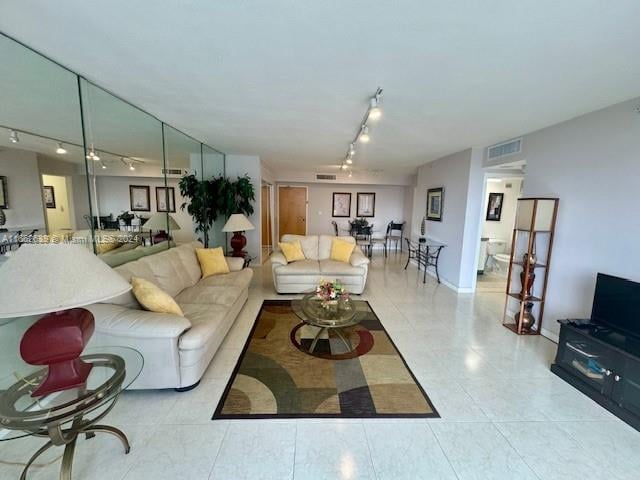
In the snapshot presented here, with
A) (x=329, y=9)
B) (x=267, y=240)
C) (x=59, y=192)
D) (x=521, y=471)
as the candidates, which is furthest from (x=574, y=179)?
(x=267, y=240)

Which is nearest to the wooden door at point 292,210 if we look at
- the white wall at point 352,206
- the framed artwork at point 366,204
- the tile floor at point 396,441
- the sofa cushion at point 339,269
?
the white wall at point 352,206

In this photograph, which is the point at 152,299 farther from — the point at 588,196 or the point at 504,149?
the point at 504,149

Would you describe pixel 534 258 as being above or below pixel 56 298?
below

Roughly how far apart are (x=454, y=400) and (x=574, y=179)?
2618 millimetres

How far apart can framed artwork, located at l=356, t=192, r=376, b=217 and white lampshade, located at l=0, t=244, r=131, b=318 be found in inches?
306

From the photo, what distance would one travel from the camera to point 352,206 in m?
8.61

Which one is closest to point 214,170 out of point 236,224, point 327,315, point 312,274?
point 236,224

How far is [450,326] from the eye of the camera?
10.8 feet

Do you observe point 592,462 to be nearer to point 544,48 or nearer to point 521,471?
point 521,471

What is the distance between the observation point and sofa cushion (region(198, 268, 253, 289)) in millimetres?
3307

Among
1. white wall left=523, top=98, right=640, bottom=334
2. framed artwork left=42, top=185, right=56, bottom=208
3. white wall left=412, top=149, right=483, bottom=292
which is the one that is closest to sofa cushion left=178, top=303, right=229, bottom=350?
framed artwork left=42, top=185, right=56, bottom=208

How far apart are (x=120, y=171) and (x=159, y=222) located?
0.82m

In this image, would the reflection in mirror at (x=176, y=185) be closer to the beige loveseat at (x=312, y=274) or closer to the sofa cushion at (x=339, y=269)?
the beige loveseat at (x=312, y=274)

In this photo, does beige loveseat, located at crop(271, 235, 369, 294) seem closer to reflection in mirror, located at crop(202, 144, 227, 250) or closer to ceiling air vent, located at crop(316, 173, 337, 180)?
reflection in mirror, located at crop(202, 144, 227, 250)
